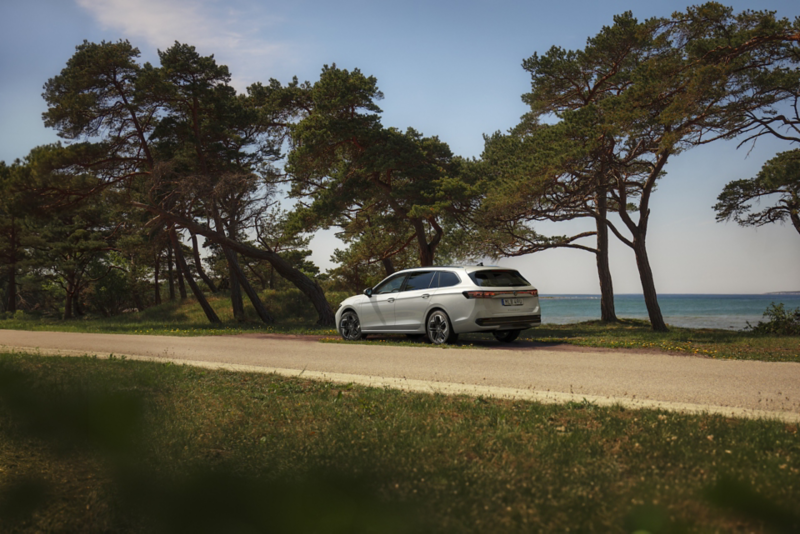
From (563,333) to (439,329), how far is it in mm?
6185

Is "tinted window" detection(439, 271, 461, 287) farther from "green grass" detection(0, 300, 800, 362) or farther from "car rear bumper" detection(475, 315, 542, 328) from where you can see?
"green grass" detection(0, 300, 800, 362)

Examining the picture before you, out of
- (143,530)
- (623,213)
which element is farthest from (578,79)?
(143,530)

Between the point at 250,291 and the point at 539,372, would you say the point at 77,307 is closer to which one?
the point at 250,291

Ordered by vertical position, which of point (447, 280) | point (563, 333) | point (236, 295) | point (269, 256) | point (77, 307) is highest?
point (269, 256)

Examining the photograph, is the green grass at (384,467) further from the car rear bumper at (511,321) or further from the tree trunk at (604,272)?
the tree trunk at (604,272)

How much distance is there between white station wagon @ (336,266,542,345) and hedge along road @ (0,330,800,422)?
748 millimetres

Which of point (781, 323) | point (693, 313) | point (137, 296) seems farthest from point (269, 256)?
point (693, 313)

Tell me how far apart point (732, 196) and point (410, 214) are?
50.1 feet

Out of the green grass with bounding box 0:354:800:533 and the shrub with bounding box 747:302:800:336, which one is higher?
the shrub with bounding box 747:302:800:336

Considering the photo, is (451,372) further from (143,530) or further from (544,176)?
(544,176)

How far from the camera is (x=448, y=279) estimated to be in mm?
12359

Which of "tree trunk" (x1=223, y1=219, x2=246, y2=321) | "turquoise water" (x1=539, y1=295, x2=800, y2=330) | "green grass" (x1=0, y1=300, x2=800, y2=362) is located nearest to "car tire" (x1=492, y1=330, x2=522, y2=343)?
"green grass" (x1=0, y1=300, x2=800, y2=362)

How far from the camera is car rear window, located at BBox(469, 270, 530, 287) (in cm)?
1195

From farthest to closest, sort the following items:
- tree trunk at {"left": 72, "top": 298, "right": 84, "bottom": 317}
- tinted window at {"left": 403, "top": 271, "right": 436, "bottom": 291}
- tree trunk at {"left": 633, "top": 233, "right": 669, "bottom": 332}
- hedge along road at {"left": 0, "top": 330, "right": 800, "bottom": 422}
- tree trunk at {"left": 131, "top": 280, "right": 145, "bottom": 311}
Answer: tree trunk at {"left": 131, "top": 280, "right": 145, "bottom": 311}, tree trunk at {"left": 72, "top": 298, "right": 84, "bottom": 317}, tree trunk at {"left": 633, "top": 233, "right": 669, "bottom": 332}, tinted window at {"left": 403, "top": 271, "right": 436, "bottom": 291}, hedge along road at {"left": 0, "top": 330, "right": 800, "bottom": 422}
